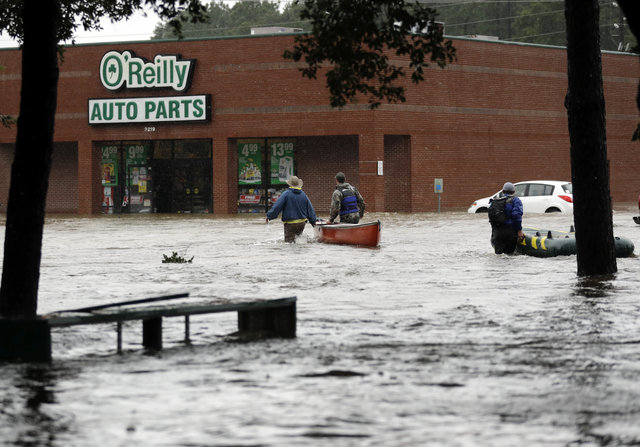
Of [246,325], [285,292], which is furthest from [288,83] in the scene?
[246,325]

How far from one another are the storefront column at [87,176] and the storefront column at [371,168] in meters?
12.0

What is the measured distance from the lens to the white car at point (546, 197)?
38.9m

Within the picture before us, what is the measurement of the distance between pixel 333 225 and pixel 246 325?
13.9m

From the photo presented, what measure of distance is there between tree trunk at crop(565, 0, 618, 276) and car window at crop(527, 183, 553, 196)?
2337 cm

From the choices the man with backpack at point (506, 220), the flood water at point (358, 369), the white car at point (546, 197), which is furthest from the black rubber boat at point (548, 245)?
the white car at point (546, 197)

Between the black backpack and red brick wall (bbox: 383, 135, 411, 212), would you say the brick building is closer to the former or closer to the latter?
red brick wall (bbox: 383, 135, 411, 212)

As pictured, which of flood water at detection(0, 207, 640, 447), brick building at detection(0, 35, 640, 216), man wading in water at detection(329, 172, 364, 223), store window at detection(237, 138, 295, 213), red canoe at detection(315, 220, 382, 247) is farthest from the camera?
store window at detection(237, 138, 295, 213)

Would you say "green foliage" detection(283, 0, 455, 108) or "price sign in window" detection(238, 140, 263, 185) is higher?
"green foliage" detection(283, 0, 455, 108)

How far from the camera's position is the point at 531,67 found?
48.6 meters

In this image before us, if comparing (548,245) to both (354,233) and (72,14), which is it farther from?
(72,14)

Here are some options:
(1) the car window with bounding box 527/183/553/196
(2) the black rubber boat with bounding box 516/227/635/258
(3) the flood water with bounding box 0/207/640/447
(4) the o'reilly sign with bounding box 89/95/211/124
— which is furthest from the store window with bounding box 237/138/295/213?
(3) the flood water with bounding box 0/207/640/447

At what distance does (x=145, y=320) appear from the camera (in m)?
9.44

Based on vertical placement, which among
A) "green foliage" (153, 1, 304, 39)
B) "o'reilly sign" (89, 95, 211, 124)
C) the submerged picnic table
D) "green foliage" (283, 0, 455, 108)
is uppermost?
"green foliage" (153, 1, 304, 39)

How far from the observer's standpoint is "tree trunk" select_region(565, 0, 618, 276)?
15.6m
